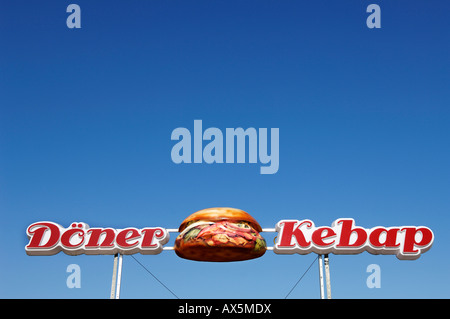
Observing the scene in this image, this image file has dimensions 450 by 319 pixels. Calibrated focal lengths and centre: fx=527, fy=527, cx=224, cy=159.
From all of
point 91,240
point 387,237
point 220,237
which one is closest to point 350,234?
point 387,237

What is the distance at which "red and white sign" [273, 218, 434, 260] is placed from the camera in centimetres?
2220

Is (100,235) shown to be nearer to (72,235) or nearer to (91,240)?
(91,240)

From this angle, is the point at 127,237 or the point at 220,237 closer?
the point at 220,237

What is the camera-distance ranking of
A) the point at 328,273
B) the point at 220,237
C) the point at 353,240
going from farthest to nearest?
the point at 353,240
the point at 328,273
the point at 220,237

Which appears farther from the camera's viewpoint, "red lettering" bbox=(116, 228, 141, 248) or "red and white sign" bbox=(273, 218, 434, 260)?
"red lettering" bbox=(116, 228, 141, 248)

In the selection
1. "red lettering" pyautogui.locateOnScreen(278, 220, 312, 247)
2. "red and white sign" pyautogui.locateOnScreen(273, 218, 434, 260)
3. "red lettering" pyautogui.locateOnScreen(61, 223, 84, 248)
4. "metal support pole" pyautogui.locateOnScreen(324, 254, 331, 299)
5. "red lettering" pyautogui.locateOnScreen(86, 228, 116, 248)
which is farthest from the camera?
"red lettering" pyautogui.locateOnScreen(86, 228, 116, 248)

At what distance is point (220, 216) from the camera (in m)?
18.4

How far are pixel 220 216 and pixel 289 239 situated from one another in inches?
207

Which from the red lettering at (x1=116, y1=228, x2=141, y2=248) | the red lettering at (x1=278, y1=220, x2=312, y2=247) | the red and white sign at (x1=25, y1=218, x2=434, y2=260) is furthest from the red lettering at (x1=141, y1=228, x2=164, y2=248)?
the red lettering at (x1=278, y1=220, x2=312, y2=247)

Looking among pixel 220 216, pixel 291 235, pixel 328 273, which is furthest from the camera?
pixel 291 235

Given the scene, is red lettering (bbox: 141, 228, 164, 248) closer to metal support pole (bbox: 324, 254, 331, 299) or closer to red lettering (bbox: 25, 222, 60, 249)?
red lettering (bbox: 25, 222, 60, 249)
